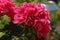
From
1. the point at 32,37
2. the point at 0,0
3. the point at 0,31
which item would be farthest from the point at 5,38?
the point at 0,0

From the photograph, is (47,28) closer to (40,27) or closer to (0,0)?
(40,27)

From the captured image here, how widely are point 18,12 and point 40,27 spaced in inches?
6.3

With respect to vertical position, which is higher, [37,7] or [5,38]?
[37,7]

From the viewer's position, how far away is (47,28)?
1.13m

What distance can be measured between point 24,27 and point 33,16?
0.34ft

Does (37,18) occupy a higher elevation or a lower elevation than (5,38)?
higher

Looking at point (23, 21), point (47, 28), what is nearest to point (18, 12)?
point (23, 21)

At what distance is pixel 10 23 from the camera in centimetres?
118

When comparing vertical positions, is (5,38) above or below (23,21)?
below

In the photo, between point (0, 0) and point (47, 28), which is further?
point (0, 0)

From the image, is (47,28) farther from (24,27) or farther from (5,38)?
(5,38)

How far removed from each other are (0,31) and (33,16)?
0.71 ft

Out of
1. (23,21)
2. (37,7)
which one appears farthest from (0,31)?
(37,7)

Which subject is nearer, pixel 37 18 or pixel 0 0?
pixel 37 18
